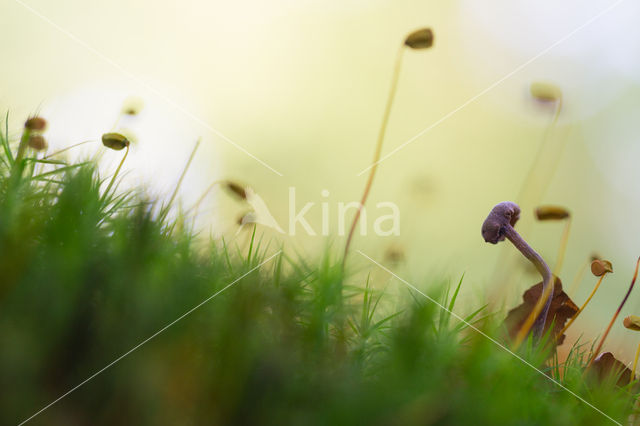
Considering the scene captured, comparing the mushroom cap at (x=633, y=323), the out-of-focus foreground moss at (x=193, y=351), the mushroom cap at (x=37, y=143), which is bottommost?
the out-of-focus foreground moss at (x=193, y=351)

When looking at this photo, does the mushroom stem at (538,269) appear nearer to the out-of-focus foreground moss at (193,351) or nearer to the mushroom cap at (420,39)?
the out-of-focus foreground moss at (193,351)

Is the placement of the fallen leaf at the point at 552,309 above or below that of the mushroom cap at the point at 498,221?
below

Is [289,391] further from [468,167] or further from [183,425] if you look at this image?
[468,167]

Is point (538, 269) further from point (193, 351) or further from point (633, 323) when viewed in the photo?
point (193, 351)
